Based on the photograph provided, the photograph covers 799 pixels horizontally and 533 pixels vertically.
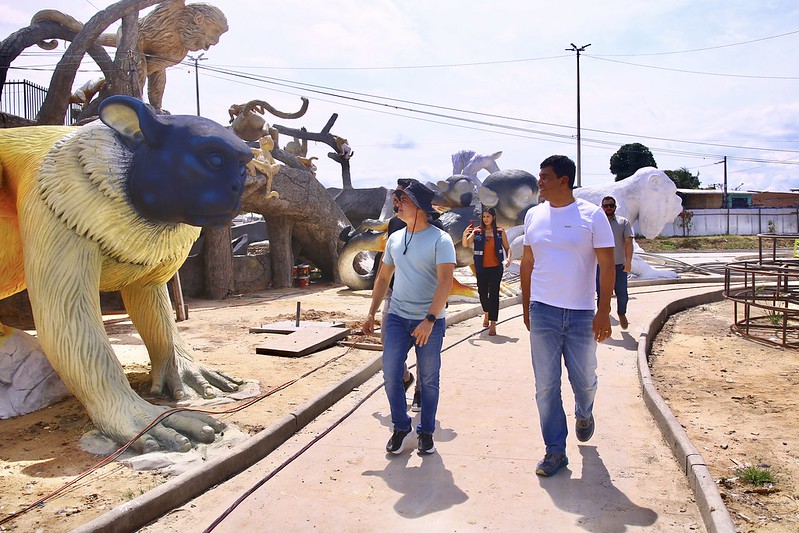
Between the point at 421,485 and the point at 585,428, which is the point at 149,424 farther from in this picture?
the point at 585,428

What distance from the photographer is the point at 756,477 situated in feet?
11.7

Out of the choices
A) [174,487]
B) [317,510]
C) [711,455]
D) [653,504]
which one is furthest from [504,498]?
[174,487]

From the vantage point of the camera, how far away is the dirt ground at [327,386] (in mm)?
3348

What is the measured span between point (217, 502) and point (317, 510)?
57 cm

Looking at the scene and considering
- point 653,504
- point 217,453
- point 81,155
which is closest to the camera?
point 653,504

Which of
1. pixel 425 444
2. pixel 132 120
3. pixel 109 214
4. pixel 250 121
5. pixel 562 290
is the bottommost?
pixel 425 444

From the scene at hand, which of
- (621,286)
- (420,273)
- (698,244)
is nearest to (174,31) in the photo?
(621,286)

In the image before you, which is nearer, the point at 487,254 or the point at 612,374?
the point at 612,374

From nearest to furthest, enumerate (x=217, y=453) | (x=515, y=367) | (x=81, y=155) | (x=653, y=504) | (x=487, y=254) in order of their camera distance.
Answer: (x=653, y=504), (x=217, y=453), (x=81, y=155), (x=515, y=367), (x=487, y=254)

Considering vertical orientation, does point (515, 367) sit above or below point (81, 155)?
below

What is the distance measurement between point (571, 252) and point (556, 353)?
586mm

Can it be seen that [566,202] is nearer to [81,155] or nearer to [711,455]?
[711,455]

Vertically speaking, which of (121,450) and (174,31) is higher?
(174,31)

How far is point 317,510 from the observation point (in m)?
3.38
